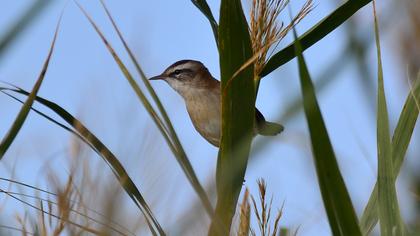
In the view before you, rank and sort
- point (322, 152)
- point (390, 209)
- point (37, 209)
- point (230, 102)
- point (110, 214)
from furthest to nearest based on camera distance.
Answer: point (230, 102) < point (390, 209) < point (37, 209) < point (322, 152) < point (110, 214)

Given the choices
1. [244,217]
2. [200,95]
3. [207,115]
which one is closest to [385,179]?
[244,217]

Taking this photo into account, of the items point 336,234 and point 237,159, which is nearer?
point 336,234

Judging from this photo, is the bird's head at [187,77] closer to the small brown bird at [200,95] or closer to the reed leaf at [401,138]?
the small brown bird at [200,95]

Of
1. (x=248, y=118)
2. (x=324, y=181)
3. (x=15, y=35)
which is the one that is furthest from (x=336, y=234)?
(x=15, y=35)

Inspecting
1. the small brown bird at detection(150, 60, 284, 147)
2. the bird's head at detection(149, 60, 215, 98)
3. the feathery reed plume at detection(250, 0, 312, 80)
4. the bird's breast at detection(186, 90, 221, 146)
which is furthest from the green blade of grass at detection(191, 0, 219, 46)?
the bird's head at detection(149, 60, 215, 98)

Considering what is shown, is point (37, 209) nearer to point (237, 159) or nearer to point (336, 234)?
point (237, 159)

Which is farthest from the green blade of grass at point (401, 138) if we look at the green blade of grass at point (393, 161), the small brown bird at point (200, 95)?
the small brown bird at point (200, 95)

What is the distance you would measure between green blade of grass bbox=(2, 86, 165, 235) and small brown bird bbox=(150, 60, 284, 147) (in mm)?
3105

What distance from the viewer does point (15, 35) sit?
1.24 metres

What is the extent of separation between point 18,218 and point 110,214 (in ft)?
1.57

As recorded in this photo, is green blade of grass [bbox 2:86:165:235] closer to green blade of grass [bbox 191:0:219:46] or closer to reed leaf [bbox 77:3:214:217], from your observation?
reed leaf [bbox 77:3:214:217]

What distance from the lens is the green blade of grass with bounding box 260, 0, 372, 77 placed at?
1.62 meters

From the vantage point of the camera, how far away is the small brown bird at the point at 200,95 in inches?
194

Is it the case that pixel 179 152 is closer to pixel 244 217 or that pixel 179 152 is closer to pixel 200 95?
pixel 244 217
